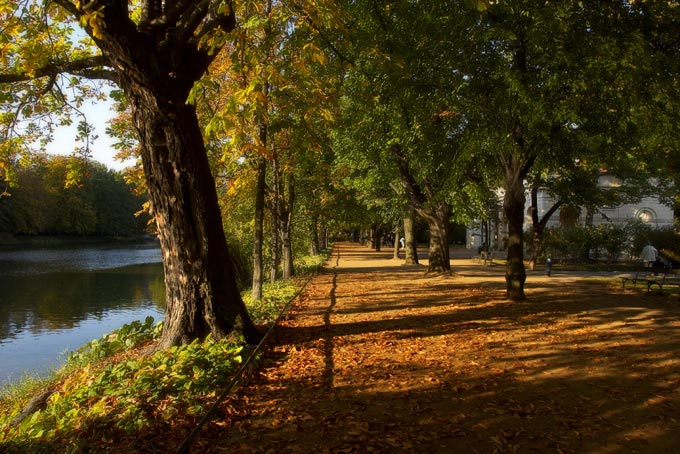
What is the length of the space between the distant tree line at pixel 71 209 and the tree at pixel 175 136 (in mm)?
36684

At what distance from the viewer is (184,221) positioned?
21.9ft

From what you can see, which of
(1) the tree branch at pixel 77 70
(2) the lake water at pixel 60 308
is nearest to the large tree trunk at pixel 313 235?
(2) the lake water at pixel 60 308

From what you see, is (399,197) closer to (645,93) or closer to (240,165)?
(240,165)

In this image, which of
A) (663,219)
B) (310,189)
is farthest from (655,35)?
(663,219)

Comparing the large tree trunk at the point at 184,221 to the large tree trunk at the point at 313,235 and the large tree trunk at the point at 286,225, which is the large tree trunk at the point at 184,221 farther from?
the large tree trunk at the point at 313,235

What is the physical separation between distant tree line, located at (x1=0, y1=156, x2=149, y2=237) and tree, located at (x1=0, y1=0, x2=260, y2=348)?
120 ft

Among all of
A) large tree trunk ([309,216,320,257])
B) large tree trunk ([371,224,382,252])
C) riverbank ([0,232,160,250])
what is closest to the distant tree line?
riverbank ([0,232,160,250])

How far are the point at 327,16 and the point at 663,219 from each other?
4400 cm

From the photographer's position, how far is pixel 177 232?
21.9 ft

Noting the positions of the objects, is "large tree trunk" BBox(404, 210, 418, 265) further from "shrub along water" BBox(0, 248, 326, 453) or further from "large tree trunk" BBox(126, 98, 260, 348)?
"shrub along water" BBox(0, 248, 326, 453)

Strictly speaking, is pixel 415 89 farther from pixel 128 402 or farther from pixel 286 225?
pixel 286 225

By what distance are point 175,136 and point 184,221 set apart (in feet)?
3.69

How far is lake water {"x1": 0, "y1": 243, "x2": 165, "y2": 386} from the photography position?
1302 cm

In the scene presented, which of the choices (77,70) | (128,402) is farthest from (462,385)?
(77,70)
